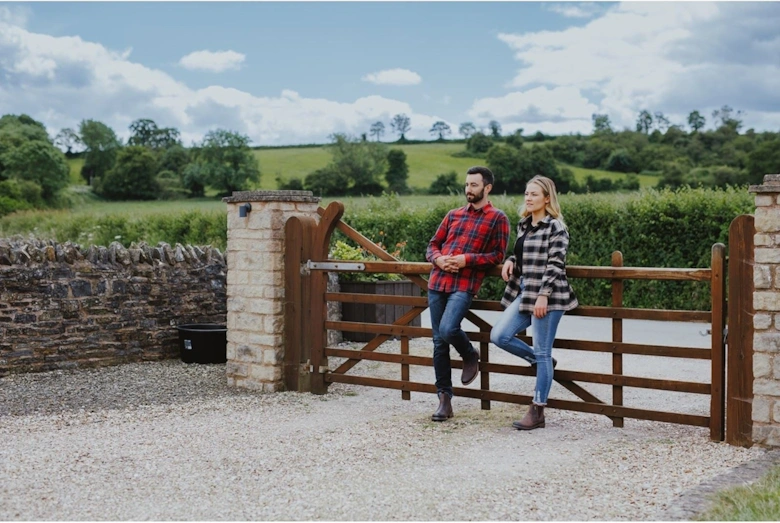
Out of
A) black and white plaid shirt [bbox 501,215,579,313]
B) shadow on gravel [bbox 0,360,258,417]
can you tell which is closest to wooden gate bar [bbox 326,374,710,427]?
black and white plaid shirt [bbox 501,215,579,313]

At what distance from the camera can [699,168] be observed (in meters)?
37.1

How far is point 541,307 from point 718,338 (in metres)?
1.29

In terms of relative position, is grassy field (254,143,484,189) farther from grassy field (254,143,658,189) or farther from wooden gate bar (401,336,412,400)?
wooden gate bar (401,336,412,400)

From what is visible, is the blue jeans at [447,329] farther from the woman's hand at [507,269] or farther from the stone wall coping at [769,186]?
the stone wall coping at [769,186]

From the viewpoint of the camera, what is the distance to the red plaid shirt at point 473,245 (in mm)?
6531

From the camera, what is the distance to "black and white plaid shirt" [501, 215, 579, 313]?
20.1 feet

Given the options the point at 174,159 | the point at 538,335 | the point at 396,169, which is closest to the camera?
the point at 538,335

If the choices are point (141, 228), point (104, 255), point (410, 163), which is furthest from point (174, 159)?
point (104, 255)

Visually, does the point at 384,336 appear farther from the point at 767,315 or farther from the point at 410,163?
the point at 410,163

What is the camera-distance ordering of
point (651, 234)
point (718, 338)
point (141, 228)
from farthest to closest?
1. point (141, 228)
2. point (651, 234)
3. point (718, 338)

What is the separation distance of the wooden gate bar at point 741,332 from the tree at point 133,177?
39.4 m

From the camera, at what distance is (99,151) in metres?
50.8

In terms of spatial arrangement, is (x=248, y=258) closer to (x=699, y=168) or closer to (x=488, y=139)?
(x=699, y=168)

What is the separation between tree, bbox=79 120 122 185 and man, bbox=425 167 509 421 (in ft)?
153
